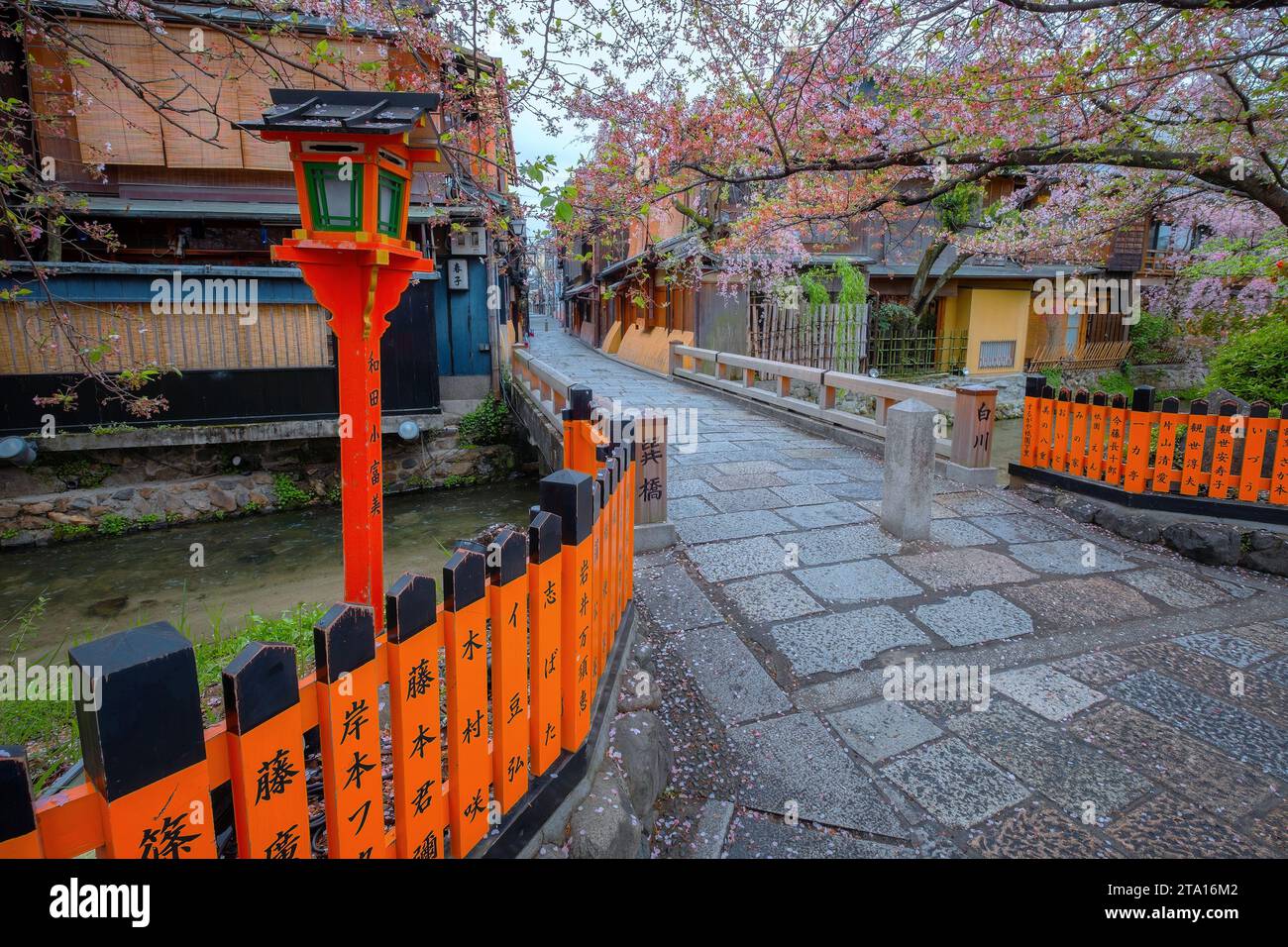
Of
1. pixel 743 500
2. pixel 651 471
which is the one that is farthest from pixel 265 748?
pixel 743 500

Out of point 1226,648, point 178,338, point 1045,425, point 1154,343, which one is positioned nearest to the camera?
point 1226,648

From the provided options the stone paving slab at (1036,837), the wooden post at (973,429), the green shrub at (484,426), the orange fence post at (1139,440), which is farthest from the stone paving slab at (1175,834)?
the green shrub at (484,426)

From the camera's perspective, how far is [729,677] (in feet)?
12.4

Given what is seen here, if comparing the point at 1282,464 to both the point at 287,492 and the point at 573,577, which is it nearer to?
the point at 573,577

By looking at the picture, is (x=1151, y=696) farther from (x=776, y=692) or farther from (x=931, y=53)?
(x=931, y=53)

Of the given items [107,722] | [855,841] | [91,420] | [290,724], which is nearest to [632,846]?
[855,841]

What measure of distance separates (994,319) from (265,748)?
1009 inches

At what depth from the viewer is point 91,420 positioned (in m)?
10.1

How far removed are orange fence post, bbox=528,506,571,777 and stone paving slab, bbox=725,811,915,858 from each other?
34.2 inches

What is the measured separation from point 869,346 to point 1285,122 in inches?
495

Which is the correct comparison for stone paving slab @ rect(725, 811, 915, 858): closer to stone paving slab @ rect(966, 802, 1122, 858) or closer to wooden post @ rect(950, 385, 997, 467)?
stone paving slab @ rect(966, 802, 1122, 858)

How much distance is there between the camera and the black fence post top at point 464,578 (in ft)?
6.28

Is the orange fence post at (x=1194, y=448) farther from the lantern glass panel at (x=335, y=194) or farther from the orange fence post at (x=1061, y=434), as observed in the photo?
the lantern glass panel at (x=335, y=194)

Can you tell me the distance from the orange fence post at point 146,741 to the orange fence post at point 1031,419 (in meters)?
7.80
